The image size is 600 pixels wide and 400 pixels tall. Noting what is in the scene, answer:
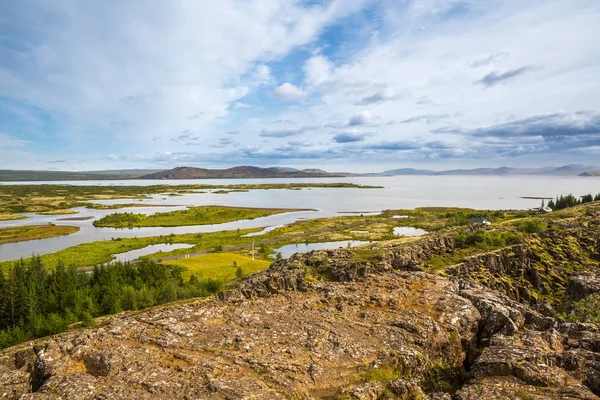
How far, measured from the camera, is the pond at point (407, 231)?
383 ft

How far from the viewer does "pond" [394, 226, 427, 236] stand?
117 meters

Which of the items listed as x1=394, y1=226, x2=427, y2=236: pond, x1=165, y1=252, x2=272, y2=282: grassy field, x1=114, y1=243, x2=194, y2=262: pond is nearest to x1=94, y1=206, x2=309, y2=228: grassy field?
x1=114, y1=243, x2=194, y2=262: pond

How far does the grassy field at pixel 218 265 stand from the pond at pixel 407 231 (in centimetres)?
5712

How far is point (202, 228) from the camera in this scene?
13838cm

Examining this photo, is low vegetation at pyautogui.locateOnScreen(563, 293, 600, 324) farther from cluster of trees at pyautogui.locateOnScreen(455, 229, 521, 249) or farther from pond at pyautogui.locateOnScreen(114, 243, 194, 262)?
pond at pyautogui.locateOnScreen(114, 243, 194, 262)

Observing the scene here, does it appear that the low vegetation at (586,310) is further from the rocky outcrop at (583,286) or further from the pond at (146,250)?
the pond at (146,250)

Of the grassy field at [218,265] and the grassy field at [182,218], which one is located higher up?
the grassy field at [182,218]

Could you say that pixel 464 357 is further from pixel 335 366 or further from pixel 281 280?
pixel 281 280

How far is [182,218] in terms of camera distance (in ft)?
516

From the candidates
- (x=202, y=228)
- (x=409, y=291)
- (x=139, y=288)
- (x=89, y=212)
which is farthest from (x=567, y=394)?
(x=89, y=212)

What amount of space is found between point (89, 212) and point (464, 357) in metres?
206

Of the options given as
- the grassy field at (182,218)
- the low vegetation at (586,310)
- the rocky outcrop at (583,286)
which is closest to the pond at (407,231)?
the grassy field at (182,218)

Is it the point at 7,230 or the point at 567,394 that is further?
the point at 7,230

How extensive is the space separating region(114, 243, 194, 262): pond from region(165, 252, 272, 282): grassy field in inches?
689
